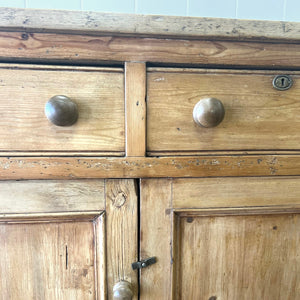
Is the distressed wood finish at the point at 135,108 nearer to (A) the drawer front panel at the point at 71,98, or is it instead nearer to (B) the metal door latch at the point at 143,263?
(A) the drawer front panel at the point at 71,98

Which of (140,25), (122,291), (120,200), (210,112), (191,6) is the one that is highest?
(191,6)

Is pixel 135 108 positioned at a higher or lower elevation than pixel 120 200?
higher

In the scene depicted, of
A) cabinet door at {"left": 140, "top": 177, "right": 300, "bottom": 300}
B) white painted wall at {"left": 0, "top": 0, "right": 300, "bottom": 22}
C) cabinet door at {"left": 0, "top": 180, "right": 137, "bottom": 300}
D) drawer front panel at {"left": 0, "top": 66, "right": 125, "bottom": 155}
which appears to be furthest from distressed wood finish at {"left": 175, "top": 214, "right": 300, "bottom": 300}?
white painted wall at {"left": 0, "top": 0, "right": 300, "bottom": 22}

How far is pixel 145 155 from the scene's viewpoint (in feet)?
1.18

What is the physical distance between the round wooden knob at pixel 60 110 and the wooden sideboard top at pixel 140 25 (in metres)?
0.10

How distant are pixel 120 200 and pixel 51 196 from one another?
0.37 feet

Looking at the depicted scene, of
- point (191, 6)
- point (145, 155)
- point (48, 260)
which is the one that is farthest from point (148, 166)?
point (191, 6)

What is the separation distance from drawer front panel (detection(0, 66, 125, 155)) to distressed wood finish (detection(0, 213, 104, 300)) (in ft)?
0.44

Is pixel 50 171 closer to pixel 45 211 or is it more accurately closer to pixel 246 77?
pixel 45 211

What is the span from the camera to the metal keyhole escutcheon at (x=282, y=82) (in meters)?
0.37

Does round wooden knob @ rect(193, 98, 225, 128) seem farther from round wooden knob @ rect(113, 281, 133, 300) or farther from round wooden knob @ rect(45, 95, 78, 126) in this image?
round wooden knob @ rect(113, 281, 133, 300)

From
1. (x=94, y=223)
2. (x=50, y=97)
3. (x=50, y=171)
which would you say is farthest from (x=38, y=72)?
(x=94, y=223)

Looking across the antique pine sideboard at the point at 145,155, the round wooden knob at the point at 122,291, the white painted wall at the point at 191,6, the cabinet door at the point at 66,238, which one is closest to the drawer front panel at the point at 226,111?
the antique pine sideboard at the point at 145,155

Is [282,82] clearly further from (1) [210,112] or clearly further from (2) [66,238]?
(2) [66,238]
